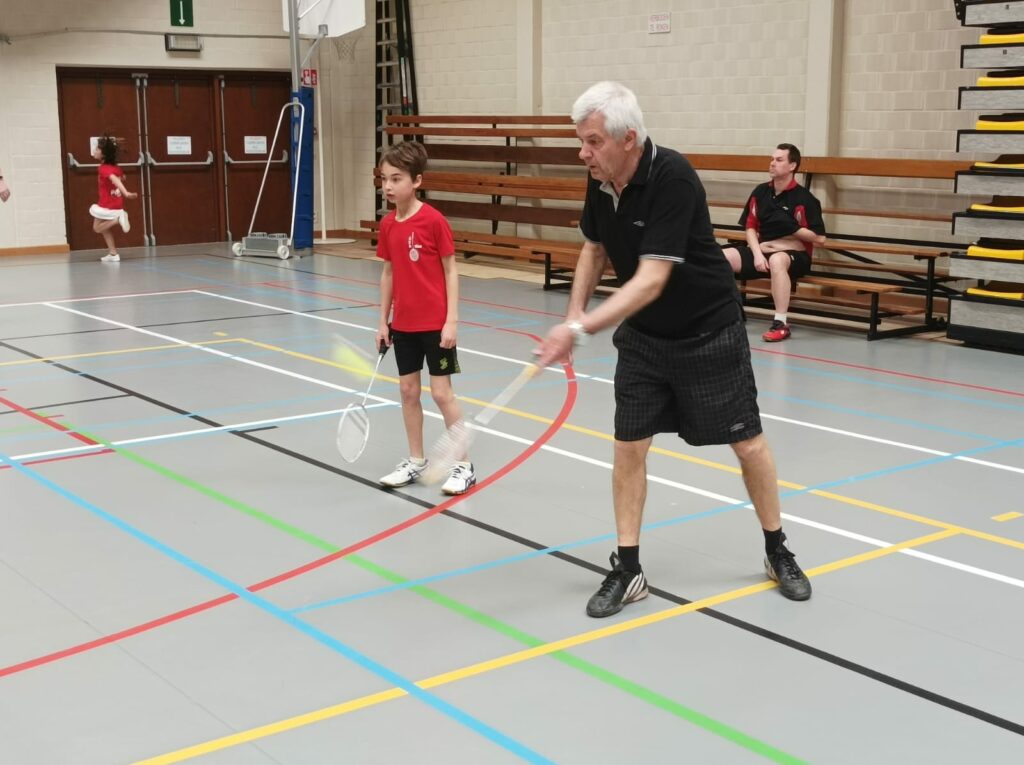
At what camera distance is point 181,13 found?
59.5 feet

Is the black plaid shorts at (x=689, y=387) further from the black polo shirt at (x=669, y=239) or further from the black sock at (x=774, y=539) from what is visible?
the black sock at (x=774, y=539)

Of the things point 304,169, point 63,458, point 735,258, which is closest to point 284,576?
point 63,458

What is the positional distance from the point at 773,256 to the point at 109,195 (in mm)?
9927

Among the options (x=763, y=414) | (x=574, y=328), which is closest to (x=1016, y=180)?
(x=763, y=414)

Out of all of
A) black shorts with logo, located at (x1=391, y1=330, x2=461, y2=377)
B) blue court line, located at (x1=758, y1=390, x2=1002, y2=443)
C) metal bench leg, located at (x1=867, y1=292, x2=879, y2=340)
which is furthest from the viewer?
metal bench leg, located at (x1=867, y1=292, x2=879, y2=340)

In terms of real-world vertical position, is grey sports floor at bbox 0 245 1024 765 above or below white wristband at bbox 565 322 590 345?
below

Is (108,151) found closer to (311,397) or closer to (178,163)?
(178,163)

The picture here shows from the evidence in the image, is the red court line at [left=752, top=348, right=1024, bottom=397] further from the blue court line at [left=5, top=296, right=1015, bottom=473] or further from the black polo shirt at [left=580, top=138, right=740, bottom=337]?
the black polo shirt at [left=580, top=138, right=740, bottom=337]

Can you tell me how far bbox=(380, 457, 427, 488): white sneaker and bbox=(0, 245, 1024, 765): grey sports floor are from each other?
14 cm

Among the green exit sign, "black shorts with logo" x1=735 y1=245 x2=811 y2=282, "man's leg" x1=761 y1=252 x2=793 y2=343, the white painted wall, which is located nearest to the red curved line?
"man's leg" x1=761 y1=252 x2=793 y2=343

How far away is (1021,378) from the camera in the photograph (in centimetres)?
877

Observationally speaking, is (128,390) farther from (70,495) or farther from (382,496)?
(382,496)

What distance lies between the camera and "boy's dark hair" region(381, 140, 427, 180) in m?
5.58

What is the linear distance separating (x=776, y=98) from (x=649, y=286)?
9.60 meters
